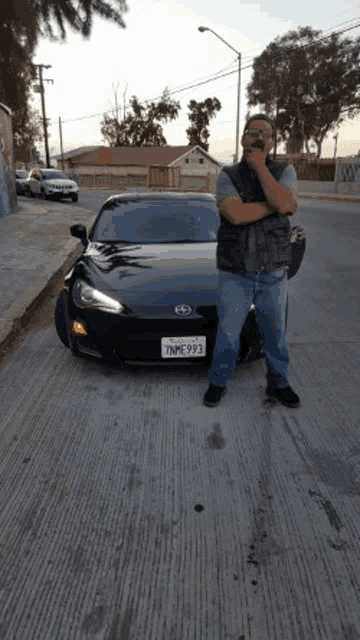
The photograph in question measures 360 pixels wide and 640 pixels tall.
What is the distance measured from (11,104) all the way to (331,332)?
14.7 metres

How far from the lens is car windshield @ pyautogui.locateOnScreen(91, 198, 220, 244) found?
5020mm

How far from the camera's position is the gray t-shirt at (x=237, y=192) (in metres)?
3.04

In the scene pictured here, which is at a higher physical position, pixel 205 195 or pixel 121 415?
pixel 205 195

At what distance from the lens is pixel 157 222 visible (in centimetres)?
519

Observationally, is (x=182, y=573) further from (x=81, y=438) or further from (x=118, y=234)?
(x=118, y=234)

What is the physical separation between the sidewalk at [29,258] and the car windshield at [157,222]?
4.18 ft

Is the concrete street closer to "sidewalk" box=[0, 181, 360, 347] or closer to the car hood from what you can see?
the car hood

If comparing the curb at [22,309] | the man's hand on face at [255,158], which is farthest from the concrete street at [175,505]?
the man's hand on face at [255,158]

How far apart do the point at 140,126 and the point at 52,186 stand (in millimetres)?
61771

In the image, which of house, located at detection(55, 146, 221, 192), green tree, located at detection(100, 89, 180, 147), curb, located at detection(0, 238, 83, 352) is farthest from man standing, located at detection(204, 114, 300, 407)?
green tree, located at detection(100, 89, 180, 147)

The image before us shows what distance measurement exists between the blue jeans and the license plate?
9.6 inches

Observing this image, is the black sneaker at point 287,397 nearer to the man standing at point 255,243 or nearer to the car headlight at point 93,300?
the man standing at point 255,243

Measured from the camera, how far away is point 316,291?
6.75 metres

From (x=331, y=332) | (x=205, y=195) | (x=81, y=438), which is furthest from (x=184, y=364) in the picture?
(x=205, y=195)
